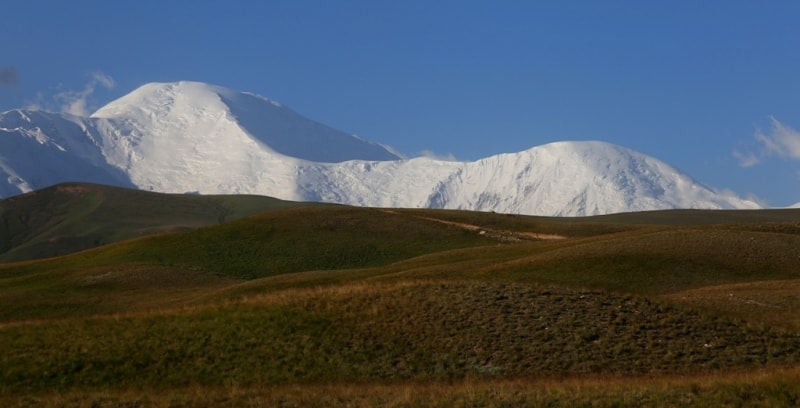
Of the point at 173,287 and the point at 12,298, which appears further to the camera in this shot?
the point at 173,287

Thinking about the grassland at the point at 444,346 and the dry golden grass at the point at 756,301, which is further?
the dry golden grass at the point at 756,301

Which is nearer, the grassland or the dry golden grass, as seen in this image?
the grassland

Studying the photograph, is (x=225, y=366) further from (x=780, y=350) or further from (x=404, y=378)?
(x=780, y=350)

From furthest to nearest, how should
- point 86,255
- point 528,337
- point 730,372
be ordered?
1. point 86,255
2. point 528,337
3. point 730,372

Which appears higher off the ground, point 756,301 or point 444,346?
point 756,301

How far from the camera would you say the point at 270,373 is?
28.8 meters

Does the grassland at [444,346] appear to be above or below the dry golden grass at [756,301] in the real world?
below

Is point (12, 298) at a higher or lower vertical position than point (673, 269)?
lower

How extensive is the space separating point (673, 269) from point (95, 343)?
34.9 meters

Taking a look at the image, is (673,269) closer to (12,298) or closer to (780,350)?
(780,350)

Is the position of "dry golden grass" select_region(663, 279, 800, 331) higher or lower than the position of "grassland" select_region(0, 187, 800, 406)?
higher

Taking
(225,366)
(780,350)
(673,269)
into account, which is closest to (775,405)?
(780,350)

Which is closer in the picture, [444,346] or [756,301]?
[444,346]

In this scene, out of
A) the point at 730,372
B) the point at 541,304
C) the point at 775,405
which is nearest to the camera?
the point at 775,405
